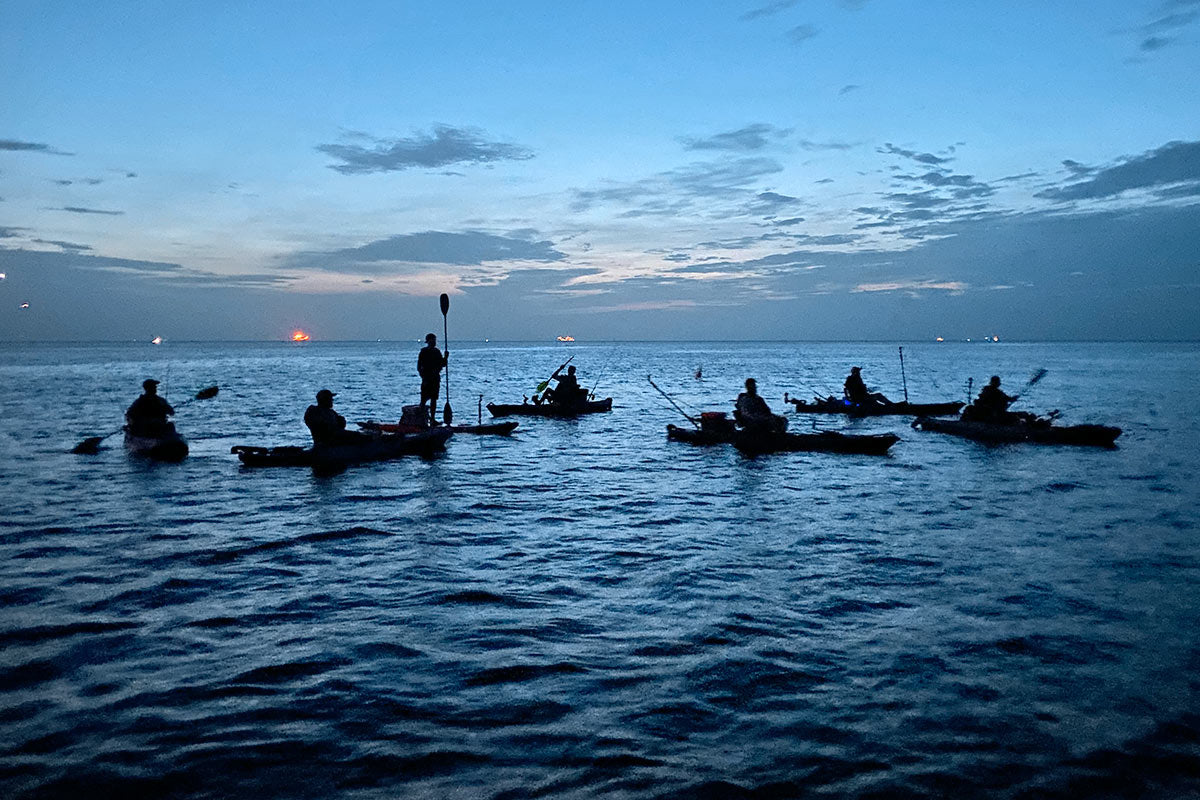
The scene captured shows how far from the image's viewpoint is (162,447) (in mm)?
22109

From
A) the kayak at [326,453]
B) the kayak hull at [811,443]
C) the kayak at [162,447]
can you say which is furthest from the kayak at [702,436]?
the kayak at [162,447]

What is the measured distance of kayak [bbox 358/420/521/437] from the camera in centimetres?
2394

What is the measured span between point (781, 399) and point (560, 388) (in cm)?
2321

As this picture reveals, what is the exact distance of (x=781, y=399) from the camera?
55156 mm

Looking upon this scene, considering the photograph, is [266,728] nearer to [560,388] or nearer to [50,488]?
[50,488]

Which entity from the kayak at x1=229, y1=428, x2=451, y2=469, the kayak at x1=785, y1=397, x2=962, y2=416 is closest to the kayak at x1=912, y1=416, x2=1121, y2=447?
the kayak at x1=785, y1=397, x2=962, y2=416

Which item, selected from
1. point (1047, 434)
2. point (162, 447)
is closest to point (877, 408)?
point (1047, 434)

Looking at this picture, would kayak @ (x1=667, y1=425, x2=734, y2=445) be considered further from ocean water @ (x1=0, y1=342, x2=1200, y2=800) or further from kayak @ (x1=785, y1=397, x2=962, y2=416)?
kayak @ (x1=785, y1=397, x2=962, y2=416)

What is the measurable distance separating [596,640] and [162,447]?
1862 centimetres

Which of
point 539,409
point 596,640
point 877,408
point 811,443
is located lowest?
point 596,640

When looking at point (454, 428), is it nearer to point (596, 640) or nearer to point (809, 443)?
point (809, 443)

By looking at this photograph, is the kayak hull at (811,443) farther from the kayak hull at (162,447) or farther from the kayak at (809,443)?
the kayak hull at (162,447)

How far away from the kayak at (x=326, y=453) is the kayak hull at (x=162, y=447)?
2094mm

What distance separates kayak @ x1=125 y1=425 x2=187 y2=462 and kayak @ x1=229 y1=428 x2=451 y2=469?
6.88 feet
